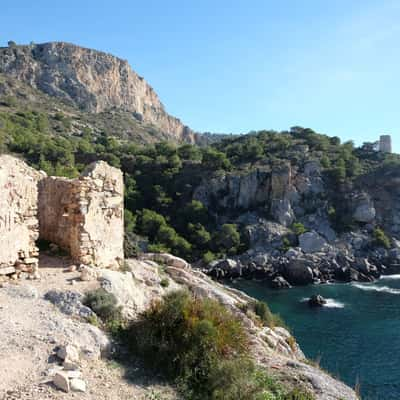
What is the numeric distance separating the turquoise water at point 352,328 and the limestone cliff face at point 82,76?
6564 centimetres

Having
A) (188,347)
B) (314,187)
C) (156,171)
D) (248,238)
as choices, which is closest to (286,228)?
(248,238)

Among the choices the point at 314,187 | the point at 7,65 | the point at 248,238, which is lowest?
the point at 248,238

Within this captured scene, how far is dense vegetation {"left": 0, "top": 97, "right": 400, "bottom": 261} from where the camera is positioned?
40875 millimetres

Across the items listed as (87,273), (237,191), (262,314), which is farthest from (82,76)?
(87,273)

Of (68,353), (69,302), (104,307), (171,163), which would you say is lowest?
(68,353)

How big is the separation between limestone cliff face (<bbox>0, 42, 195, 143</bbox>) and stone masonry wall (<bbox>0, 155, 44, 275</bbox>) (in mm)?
75158

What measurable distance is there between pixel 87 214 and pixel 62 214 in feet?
3.19

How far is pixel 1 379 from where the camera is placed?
499 centimetres

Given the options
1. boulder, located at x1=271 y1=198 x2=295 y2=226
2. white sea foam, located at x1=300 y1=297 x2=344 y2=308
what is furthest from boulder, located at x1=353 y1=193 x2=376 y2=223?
white sea foam, located at x1=300 y1=297 x2=344 y2=308

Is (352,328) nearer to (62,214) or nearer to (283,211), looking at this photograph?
(62,214)

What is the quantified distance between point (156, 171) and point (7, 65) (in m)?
44.2

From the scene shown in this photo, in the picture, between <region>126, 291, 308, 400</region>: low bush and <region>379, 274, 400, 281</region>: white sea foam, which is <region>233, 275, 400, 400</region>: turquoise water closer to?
<region>379, 274, 400, 281</region>: white sea foam

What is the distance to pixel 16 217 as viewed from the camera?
26.1 ft

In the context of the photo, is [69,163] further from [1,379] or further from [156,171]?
[1,379]
